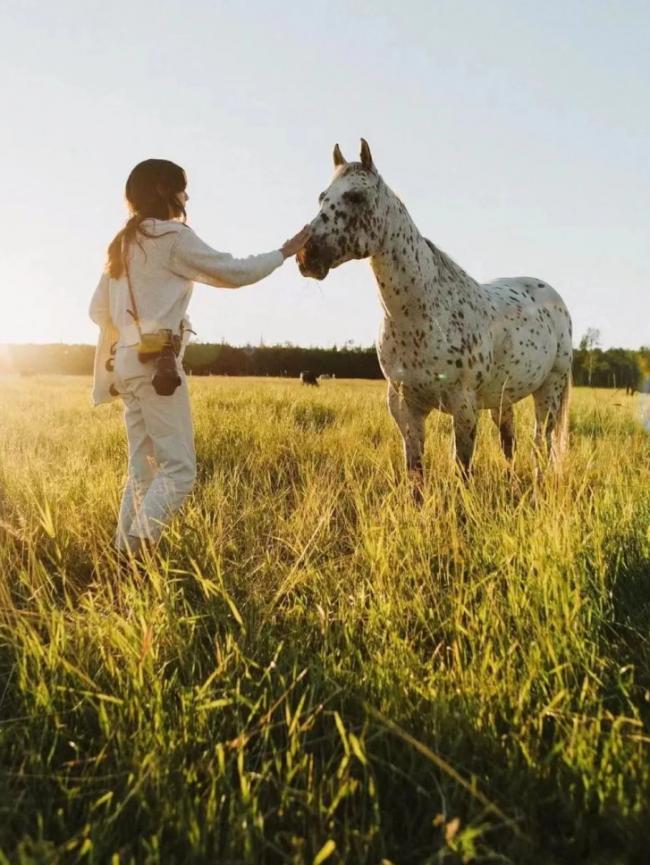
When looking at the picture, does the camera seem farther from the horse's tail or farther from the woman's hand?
the horse's tail

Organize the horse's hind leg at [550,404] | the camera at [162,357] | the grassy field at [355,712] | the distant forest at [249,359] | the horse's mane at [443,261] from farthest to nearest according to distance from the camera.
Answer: the distant forest at [249,359], the horse's hind leg at [550,404], the horse's mane at [443,261], the camera at [162,357], the grassy field at [355,712]

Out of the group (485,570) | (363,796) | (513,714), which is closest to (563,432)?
(485,570)

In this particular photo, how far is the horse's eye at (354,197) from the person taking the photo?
13.9 ft

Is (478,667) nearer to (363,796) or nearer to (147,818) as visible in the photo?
(363,796)

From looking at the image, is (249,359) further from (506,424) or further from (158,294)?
(158,294)

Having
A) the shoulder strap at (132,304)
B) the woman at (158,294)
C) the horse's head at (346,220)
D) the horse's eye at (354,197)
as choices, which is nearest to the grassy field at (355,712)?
the woman at (158,294)

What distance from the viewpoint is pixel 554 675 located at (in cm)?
224

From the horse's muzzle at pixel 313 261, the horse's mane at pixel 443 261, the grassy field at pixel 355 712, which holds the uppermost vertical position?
the horse's mane at pixel 443 261

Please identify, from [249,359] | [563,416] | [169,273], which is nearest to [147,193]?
[169,273]

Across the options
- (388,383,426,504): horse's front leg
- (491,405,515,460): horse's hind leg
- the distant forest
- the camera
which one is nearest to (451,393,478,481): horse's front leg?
(388,383,426,504): horse's front leg

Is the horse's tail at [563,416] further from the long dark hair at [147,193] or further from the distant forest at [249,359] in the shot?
the distant forest at [249,359]

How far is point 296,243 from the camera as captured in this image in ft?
13.4

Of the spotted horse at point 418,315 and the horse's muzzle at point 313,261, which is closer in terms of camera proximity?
the horse's muzzle at point 313,261

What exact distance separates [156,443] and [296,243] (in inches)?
55.7
